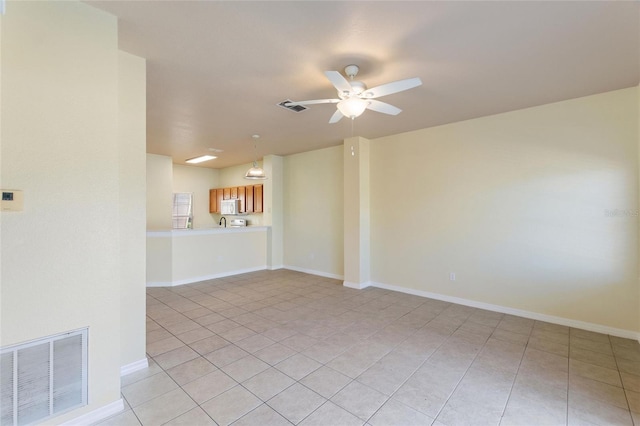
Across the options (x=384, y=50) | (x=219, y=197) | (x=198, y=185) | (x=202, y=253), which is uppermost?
(x=384, y=50)

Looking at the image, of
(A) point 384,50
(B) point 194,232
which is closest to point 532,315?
(A) point 384,50

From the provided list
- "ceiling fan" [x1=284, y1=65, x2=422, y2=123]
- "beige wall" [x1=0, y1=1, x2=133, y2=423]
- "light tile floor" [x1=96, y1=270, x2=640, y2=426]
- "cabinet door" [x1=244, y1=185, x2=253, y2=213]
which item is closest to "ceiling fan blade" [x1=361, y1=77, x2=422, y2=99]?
"ceiling fan" [x1=284, y1=65, x2=422, y2=123]

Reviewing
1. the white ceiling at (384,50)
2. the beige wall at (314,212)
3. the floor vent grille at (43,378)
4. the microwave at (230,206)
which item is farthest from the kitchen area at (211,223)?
the floor vent grille at (43,378)

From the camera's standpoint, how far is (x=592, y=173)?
10.4 feet

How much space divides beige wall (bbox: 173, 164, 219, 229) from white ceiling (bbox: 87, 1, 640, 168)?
4.74 m

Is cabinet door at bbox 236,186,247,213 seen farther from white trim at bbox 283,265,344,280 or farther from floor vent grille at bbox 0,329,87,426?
floor vent grille at bbox 0,329,87,426

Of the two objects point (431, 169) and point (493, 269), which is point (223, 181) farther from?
point (493, 269)

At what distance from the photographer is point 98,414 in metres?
1.77

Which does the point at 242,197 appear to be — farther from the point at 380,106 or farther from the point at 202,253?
the point at 380,106

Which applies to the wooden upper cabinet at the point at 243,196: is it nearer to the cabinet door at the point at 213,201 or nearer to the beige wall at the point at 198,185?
the cabinet door at the point at 213,201

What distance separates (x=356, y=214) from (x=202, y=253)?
3.24 meters

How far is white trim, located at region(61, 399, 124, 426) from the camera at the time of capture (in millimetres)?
1693

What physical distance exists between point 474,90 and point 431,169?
1538mm

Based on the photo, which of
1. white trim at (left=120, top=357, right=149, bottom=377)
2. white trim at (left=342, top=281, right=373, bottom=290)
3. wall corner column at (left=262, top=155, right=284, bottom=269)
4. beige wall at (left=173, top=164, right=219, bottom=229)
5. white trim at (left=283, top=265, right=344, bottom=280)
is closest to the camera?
white trim at (left=120, top=357, right=149, bottom=377)
